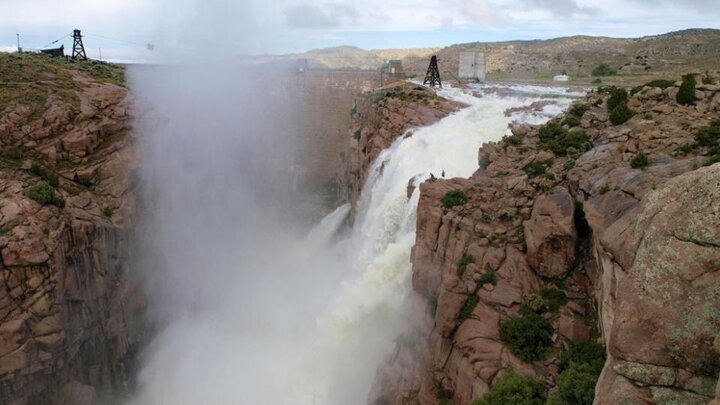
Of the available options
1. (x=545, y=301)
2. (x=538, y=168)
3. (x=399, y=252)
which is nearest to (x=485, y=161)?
(x=538, y=168)

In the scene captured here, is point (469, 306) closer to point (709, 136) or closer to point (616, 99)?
point (709, 136)

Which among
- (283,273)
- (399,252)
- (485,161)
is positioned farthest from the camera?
(283,273)

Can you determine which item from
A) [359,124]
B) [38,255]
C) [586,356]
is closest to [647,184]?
[586,356]

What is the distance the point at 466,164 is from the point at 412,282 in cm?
957

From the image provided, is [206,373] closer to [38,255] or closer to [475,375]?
[38,255]

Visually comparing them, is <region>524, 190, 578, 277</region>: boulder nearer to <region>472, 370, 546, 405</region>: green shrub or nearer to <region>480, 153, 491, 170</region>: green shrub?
<region>472, 370, 546, 405</region>: green shrub

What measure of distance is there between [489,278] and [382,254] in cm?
870

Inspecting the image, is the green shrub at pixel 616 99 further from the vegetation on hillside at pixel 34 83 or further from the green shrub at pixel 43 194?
the vegetation on hillside at pixel 34 83

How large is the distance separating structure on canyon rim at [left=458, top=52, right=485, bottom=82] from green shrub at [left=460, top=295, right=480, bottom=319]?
39.5 meters

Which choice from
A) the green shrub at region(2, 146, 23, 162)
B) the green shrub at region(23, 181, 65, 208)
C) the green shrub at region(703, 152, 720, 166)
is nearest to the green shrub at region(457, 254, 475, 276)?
the green shrub at region(703, 152, 720, 166)

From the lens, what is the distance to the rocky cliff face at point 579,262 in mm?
9898

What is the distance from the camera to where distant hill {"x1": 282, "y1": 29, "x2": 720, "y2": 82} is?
5457 cm

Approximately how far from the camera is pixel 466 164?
29.5m

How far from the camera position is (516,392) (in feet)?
50.8
